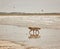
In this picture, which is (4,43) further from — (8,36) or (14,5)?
(14,5)

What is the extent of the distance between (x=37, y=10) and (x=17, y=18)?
4.3 inches

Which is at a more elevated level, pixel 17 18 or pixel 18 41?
pixel 17 18

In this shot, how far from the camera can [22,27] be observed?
1038 mm

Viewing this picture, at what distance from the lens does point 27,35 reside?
1.04 meters

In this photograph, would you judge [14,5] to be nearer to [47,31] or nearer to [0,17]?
[0,17]

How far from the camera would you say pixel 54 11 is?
1.04 meters

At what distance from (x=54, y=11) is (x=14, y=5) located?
206 mm

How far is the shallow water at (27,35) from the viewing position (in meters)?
1.03

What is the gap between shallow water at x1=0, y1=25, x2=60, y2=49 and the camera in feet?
3.39

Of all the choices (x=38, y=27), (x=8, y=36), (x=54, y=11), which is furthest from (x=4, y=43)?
(x=54, y=11)

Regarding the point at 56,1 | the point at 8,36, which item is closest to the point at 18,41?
the point at 8,36

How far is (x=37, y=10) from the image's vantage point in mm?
1027

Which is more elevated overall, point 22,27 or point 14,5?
point 14,5

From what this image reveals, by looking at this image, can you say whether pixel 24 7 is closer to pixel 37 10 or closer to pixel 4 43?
pixel 37 10
